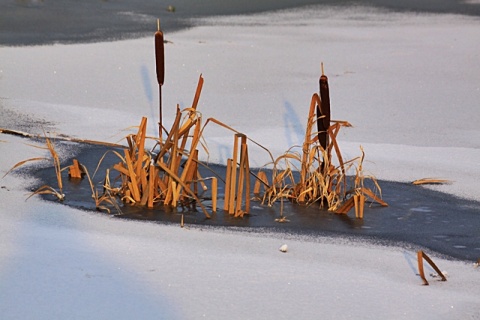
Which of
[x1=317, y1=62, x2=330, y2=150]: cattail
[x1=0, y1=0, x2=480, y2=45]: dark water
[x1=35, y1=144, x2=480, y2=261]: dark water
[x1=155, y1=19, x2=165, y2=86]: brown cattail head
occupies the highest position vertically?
[x1=155, y1=19, x2=165, y2=86]: brown cattail head

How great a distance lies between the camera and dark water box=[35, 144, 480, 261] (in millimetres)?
2844

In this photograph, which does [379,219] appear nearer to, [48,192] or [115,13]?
[48,192]

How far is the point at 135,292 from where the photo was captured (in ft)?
7.50

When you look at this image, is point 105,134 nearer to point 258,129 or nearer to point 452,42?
point 258,129

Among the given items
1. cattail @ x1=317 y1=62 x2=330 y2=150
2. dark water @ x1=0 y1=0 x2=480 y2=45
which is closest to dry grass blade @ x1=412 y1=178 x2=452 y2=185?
cattail @ x1=317 y1=62 x2=330 y2=150

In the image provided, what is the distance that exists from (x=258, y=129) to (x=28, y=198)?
4.53ft

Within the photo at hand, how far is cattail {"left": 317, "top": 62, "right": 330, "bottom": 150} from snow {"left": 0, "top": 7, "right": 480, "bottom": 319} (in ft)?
1.51

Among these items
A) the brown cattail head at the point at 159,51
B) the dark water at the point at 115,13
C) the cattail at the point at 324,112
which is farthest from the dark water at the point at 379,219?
the dark water at the point at 115,13

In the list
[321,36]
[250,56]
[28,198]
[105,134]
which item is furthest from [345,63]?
[28,198]

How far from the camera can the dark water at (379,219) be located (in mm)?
2844

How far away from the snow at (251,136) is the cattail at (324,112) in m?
0.46

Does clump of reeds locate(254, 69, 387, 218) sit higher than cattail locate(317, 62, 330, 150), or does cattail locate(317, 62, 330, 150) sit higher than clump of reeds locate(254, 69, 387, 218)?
cattail locate(317, 62, 330, 150)

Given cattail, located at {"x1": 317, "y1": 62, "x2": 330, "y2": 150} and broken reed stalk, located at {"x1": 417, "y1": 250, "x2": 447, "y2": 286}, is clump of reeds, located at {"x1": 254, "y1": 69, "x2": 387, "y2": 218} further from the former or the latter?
broken reed stalk, located at {"x1": 417, "y1": 250, "x2": 447, "y2": 286}

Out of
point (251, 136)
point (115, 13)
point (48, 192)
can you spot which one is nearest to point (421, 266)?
point (48, 192)
